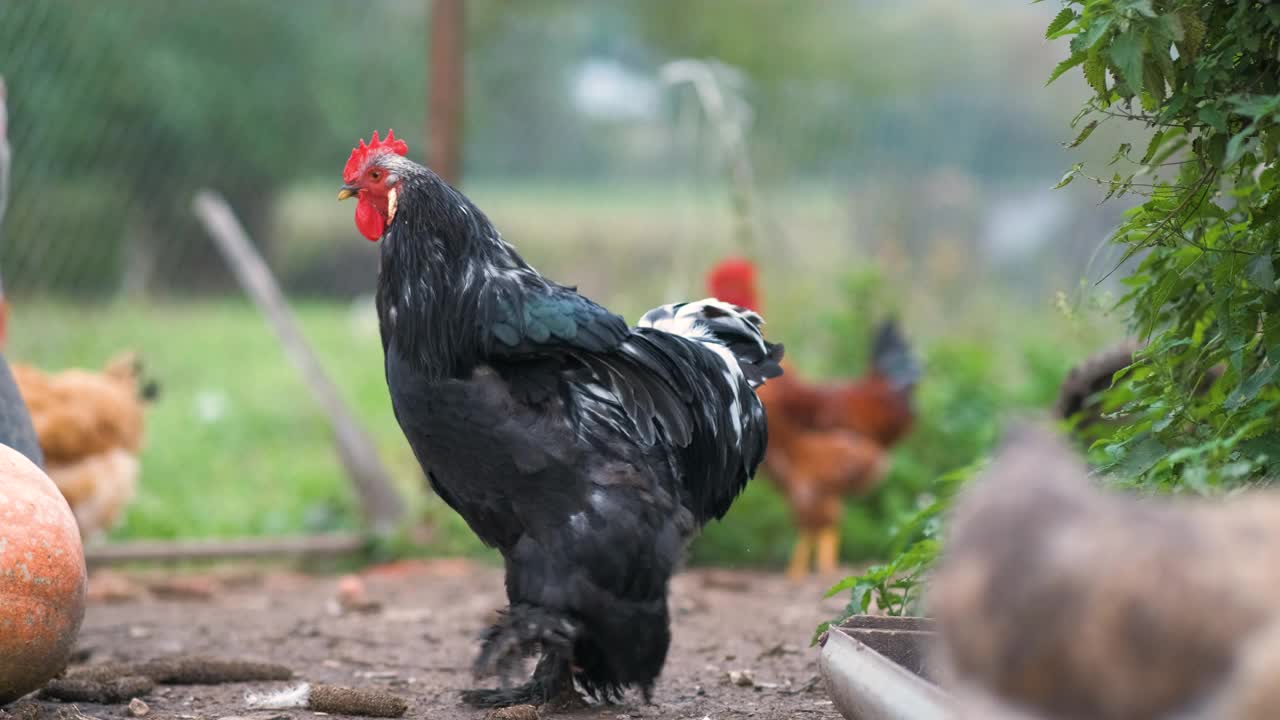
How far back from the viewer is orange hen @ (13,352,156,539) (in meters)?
6.15

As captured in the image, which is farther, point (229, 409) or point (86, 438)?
point (229, 409)

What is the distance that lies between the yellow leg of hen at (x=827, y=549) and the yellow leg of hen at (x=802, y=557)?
6 cm

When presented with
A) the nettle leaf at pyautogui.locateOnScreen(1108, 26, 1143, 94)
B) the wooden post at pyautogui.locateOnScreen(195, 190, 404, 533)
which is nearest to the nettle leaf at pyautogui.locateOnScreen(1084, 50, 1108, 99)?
the nettle leaf at pyautogui.locateOnScreen(1108, 26, 1143, 94)

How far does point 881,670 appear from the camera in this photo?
2.57 meters

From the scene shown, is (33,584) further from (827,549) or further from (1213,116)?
(827,549)

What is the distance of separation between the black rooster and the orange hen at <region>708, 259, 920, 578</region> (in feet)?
9.10

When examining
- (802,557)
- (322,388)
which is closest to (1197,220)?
(802,557)

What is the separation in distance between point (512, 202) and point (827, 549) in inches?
135

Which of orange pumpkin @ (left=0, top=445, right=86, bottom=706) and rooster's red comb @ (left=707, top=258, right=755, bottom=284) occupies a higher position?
rooster's red comb @ (left=707, top=258, right=755, bottom=284)

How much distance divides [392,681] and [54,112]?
424 centimetres

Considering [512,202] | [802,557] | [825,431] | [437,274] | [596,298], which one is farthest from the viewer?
[596,298]

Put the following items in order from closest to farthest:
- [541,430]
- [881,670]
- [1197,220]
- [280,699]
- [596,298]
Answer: [881,670] → [1197,220] → [541,430] → [280,699] → [596,298]

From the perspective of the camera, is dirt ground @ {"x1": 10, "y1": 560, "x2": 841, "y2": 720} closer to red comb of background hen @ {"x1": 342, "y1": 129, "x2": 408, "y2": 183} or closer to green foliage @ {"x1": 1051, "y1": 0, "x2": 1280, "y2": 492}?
green foliage @ {"x1": 1051, "y1": 0, "x2": 1280, "y2": 492}

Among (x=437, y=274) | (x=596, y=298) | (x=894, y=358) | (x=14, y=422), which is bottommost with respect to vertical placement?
A: (x=14, y=422)
